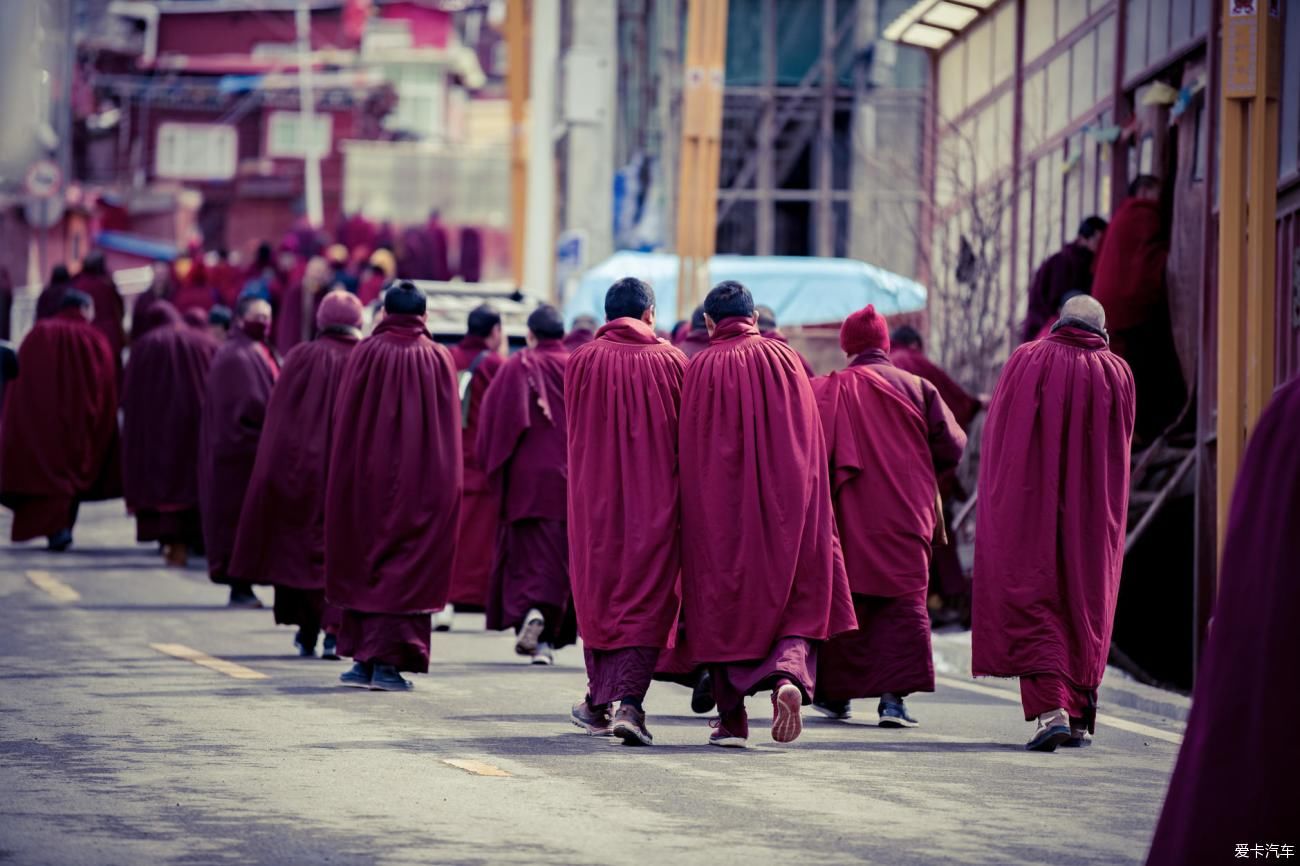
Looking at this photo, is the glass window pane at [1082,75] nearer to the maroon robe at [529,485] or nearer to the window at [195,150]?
the maroon robe at [529,485]

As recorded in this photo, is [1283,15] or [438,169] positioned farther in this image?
[438,169]

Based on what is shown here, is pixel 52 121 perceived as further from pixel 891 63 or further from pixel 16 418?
pixel 16 418

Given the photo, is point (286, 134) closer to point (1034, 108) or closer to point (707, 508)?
point (1034, 108)

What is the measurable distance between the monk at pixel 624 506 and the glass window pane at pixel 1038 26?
36.5ft

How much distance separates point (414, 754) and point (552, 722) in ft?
4.80

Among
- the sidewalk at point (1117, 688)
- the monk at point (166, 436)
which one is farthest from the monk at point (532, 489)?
the monk at point (166, 436)

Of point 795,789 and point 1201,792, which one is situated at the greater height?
point 1201,792

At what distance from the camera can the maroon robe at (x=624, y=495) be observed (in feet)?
31.7

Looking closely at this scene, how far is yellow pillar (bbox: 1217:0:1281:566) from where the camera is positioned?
1219 centimetres

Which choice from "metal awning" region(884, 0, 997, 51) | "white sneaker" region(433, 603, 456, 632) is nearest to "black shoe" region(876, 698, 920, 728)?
"white sneaker" region(433, 603, 456, 632)

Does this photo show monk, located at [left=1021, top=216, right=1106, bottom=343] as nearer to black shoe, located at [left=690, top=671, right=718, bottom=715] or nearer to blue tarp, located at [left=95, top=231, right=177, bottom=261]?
black shoe, located at [left=690, top=671, right=718, bottom=715]

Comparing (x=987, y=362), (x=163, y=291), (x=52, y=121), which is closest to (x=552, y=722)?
(x=987, y=362)

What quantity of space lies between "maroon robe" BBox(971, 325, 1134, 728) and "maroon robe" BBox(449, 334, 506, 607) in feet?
17.5

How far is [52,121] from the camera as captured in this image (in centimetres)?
5816
